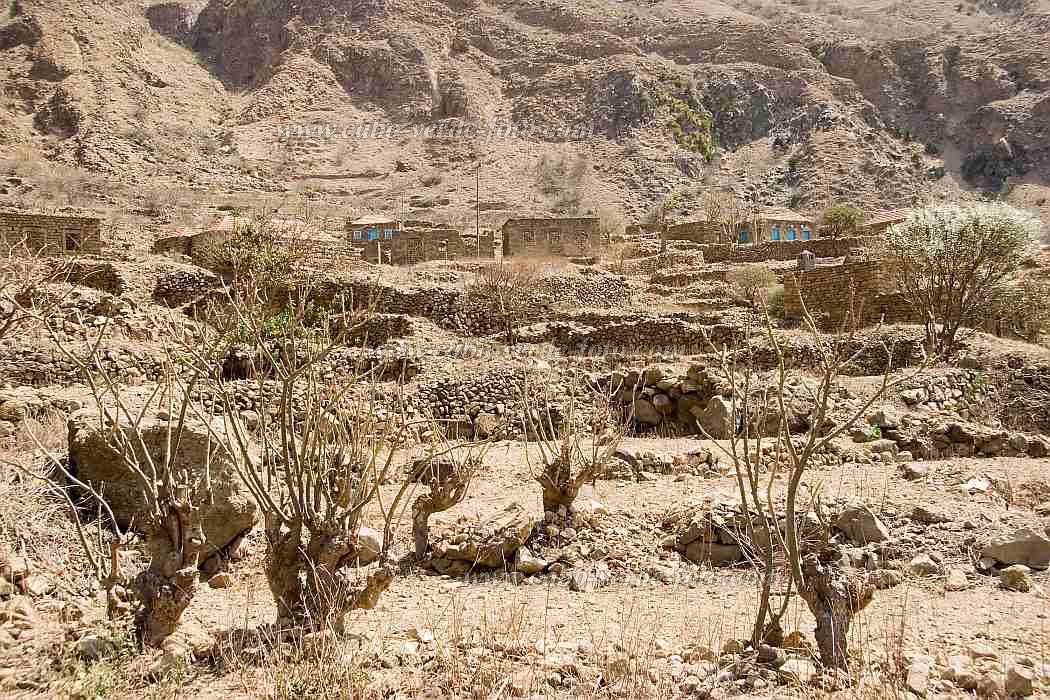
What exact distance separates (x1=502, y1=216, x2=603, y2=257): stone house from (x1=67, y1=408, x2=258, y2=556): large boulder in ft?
71.2

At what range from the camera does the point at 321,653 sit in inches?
147

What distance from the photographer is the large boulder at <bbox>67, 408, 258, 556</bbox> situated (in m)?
6.23

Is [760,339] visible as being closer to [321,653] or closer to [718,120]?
[321,653]

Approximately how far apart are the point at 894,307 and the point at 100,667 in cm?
1807

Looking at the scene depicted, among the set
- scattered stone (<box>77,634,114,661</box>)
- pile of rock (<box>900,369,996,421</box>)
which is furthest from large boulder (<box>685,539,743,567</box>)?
pile of rock (<box>900,369,996,421</box>)

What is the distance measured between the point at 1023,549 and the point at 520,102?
6852 cm

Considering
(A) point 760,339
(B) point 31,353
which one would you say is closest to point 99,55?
(B) point 31,353

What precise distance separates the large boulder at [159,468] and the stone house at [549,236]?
2171 centimetres

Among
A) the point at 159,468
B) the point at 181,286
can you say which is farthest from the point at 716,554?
the point at 181,286

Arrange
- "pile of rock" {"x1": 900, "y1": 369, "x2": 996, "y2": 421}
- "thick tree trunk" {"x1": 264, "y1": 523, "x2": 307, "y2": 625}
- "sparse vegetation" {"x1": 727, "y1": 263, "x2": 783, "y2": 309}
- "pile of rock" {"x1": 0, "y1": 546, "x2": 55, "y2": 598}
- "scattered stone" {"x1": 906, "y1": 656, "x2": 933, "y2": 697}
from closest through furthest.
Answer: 1. "scattered stone" {"x1": 906, "y1": 656, "x2": 933, "y2": 697}
2. "thick tree trunk" {"x1": 264, "y1": 523, "x2": 307, "y2": 625}
3. "pile of rock" {"x1": 0, "y1": 546, "x2": 55, "y2": 598}
4. "pile of rock" {"x1": 900, "y1": 369, "x2": 996, "y2": 421}
5. "sparse vegetation" {"x1": 727, "y1": 263, "x2": 783, "y2": 309}

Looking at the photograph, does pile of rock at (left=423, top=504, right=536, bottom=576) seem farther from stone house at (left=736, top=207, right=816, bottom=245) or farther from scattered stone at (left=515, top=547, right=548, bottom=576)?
stone house at (left=736, top=207, right=816, bottom=245)

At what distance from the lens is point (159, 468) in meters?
6.27

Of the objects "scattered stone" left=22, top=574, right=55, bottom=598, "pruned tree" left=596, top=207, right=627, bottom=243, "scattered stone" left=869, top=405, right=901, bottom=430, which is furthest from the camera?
"pruned tree" left=596, top=207, right=627, bottom=243

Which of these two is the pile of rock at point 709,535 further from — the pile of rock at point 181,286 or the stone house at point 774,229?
the stone house at point 774,229
